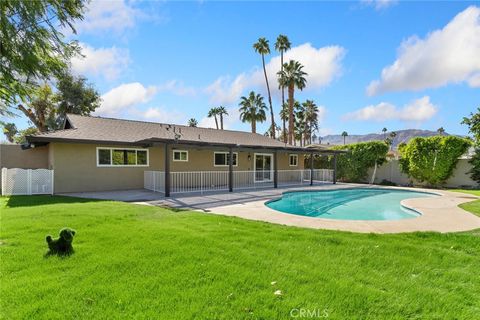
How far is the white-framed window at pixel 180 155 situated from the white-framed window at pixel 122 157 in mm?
1631

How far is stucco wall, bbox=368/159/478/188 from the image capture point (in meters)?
18.1

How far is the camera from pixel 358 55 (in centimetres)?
1404

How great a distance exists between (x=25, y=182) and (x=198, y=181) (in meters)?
8.24

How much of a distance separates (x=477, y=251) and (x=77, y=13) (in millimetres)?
9589

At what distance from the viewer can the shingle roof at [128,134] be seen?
12.3 meters

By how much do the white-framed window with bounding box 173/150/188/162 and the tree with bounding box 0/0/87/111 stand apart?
10.0 m

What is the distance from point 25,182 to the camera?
11891 millimetres

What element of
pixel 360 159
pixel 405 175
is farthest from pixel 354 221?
pixel 405 175

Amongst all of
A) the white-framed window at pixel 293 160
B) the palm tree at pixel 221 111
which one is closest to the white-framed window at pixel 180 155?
the white-framed window at pixel 293 160

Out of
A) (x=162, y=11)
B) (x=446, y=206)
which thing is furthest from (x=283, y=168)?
(x=162, y=11)

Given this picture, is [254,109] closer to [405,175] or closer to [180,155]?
[405,175]

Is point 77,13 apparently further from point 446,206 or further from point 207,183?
point 446,206

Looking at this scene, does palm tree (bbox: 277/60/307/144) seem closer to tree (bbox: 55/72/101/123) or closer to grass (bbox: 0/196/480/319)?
tree (bbox: 55/72/101/123)

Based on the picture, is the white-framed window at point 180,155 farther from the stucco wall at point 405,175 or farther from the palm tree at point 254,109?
the palm tree at point 254,109
